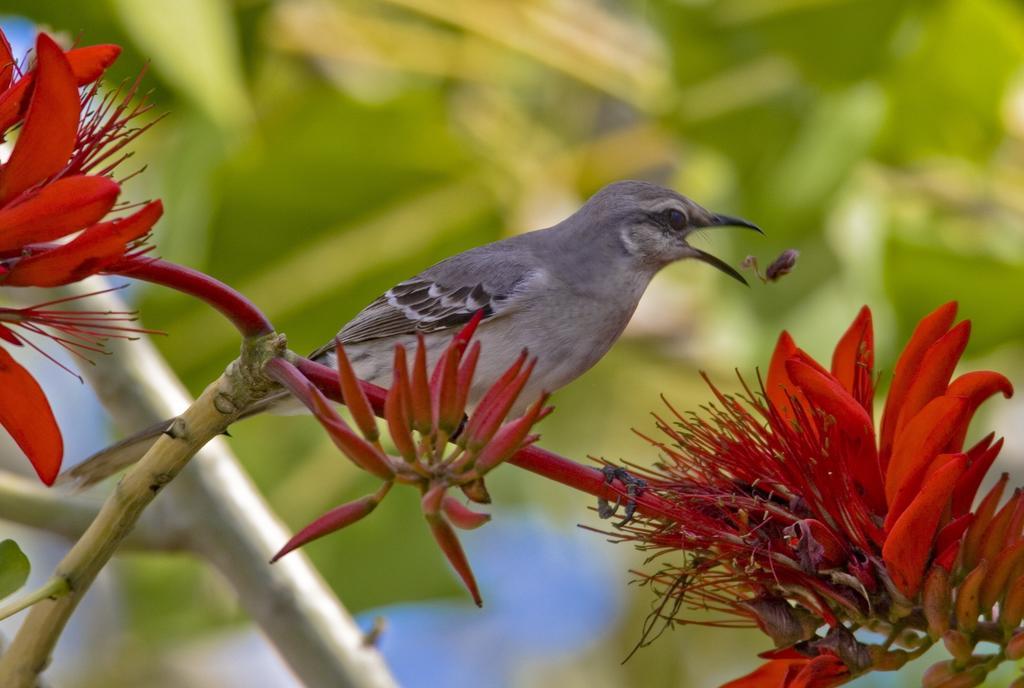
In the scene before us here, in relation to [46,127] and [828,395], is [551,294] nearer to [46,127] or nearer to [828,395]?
[828,395]

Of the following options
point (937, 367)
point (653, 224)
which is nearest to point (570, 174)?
point (653, 224)

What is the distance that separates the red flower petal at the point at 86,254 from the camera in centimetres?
169

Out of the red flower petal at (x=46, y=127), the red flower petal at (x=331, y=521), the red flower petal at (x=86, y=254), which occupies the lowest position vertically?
the red flower petal at (x=331, y=521)

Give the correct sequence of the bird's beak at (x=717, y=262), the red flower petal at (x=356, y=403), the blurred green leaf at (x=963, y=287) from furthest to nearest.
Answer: the blurred green leaf at (x=963, y=287) → the bird's beak at (x=717, y=262) → the red flower petal at (x=356, y=403)

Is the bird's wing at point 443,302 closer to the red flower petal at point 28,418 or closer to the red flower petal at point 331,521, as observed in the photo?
the red flower petal at point 28,418

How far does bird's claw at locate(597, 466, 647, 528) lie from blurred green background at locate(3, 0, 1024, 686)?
→ 90.6 inches

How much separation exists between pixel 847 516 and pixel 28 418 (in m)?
1.34

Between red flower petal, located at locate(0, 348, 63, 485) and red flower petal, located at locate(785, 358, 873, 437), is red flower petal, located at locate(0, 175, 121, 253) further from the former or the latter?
red flower petal, located at locate(785, 358, 873, 437)

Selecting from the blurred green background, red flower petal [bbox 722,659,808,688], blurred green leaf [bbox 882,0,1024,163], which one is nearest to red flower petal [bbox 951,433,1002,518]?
red flower petal [bbox 722,659,808,688]

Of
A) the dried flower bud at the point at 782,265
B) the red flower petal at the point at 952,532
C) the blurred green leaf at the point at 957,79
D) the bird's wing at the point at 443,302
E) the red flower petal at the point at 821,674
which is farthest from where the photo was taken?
the blurred green leaf at the point at 957,79

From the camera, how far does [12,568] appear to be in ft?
5.99

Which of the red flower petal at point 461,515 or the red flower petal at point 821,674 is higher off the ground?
the red flower petal at point 461,515

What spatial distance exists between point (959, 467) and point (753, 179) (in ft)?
10.5

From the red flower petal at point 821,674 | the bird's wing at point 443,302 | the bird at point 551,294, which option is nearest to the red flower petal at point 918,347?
the red flower petal at point 821,674
